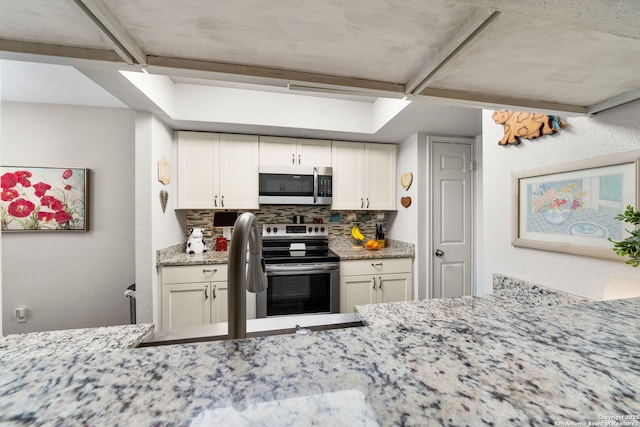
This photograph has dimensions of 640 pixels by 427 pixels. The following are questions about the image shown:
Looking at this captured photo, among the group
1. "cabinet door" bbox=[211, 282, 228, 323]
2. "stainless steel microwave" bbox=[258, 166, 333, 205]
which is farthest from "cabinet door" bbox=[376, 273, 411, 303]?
"cabinet door" bbox=[211, 282, 228, 323]

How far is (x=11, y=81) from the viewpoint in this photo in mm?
1988

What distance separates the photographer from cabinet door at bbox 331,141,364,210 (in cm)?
267

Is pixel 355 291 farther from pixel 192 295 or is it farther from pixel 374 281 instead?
pixel 192 295

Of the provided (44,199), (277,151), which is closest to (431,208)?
(277,151)

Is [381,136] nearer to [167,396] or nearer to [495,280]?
[495,280]

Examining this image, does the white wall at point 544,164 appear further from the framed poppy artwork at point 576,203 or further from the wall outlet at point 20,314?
the wall outlet at point 20,314

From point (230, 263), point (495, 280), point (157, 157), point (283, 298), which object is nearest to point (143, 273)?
point (157, 157)

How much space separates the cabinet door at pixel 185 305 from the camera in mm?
2061

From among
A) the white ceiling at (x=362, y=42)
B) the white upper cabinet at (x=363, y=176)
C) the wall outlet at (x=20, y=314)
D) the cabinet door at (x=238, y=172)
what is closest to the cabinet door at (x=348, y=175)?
the white upper cabinet at (x=363, y=176)

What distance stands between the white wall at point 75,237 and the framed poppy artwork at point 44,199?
0.08 metres

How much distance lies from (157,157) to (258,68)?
6.15ft

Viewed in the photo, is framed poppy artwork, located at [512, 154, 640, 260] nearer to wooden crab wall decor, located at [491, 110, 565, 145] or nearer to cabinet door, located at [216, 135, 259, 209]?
wooden crab wall decor, located at [491, 110, 565, 145]

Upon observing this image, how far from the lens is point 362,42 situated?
538 mm

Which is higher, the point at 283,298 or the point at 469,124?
the point at 469,124
